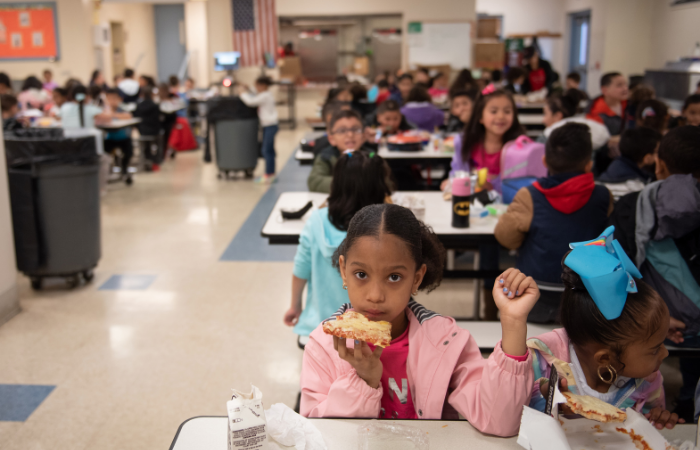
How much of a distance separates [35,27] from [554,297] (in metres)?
13.1

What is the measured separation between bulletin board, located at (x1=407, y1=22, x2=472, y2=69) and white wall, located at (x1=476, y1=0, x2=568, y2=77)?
295cm

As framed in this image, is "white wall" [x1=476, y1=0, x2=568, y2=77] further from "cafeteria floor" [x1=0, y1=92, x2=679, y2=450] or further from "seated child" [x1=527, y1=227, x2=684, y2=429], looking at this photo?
"seated child" [x1=527, y1=227, x2=684, y2=429]

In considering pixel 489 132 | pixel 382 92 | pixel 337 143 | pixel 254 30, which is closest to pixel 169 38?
pixel 254 30

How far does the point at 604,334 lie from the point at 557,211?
1348 millimetres

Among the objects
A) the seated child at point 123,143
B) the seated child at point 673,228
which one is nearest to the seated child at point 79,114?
the seated child at point 123,143

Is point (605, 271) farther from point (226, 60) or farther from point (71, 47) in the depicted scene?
point (71, 47)

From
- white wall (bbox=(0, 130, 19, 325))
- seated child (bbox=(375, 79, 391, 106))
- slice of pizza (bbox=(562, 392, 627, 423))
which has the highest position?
seated child (bbox=(375, 79, 391, 106))

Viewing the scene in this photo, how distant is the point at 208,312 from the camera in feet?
12.9

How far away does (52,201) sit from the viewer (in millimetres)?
4004

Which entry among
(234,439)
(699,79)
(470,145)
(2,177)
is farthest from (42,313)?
(699,79)

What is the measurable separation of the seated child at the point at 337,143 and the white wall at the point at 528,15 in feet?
43.6

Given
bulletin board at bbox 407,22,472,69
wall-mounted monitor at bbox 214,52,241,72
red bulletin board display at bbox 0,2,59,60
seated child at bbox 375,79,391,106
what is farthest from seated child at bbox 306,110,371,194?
red bulletin board display at bbox 0,2,59,60

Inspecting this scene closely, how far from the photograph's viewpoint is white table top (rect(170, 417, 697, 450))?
128 centimetres

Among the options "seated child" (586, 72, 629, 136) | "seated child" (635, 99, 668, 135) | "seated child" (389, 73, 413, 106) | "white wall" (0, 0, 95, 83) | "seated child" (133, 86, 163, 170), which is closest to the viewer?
"seated child" (635, 99, 668, 135)
